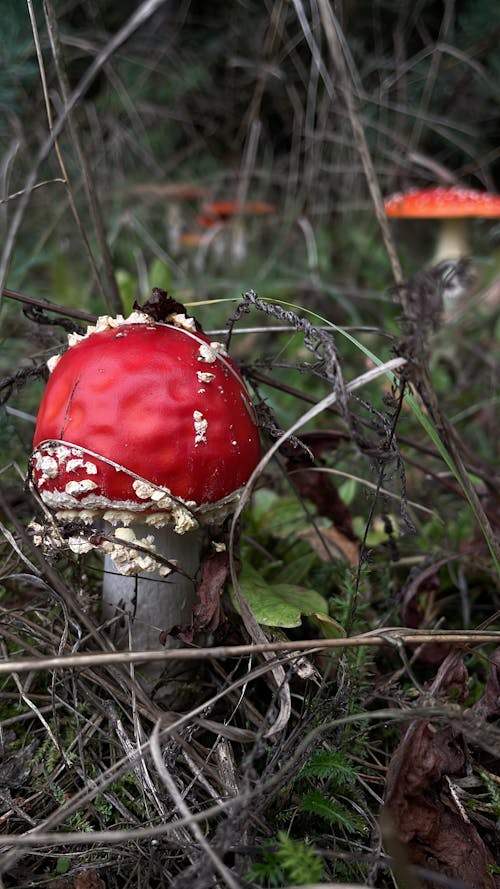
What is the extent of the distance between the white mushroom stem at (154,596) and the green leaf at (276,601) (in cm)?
14

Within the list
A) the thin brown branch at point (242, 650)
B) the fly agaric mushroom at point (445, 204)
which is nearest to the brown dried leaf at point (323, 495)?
the thin brown branch at point (242, 650)

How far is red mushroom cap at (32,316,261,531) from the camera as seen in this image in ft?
4.37

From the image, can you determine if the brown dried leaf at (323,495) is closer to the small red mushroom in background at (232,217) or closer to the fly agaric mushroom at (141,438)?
the fly agaric mushroom at (141,438)

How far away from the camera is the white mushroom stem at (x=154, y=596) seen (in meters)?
1.57

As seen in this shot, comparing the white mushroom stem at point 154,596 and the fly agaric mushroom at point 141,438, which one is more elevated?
the fly agaric mushroom at point 141,438

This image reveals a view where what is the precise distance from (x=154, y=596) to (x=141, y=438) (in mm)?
463

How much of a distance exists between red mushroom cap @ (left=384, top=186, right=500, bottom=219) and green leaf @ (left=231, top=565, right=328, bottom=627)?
107 inches

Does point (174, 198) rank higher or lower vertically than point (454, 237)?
higher

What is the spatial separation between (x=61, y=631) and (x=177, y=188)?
3797 mm

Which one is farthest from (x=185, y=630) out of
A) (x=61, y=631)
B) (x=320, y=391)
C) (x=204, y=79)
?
(x=204, y=79)

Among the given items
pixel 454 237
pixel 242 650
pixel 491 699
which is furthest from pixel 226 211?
pixel 242 650

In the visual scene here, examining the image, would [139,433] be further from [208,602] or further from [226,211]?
[226,211]

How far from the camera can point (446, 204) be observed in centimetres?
381

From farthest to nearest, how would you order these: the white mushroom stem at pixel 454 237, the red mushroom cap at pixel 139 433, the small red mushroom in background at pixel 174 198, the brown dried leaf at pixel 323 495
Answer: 1. the white mushroom stem at pixel 454 237
2. the small red mushroom in background at pixel 174 198
3. the brown dried leaf at pixel 323 495
4. the red mushroom cap at pixel 139 433
